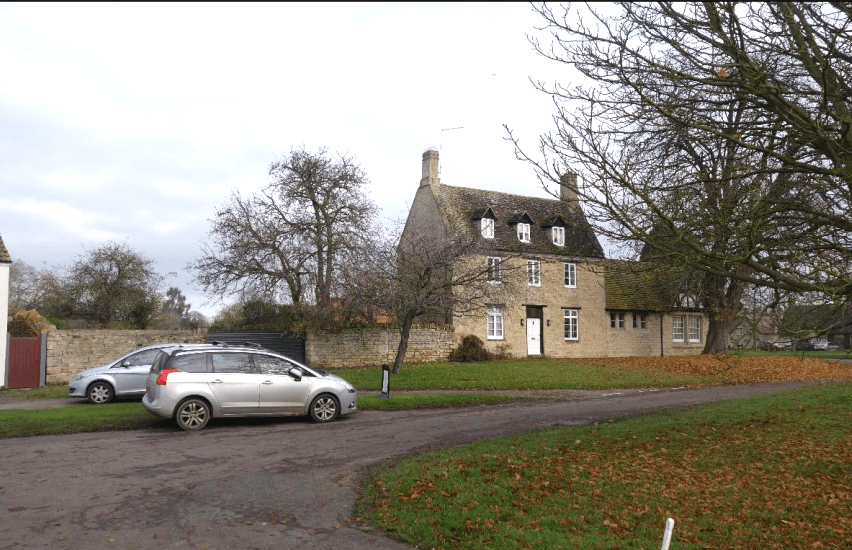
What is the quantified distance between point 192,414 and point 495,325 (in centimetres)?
2305

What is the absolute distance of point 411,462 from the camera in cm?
1035

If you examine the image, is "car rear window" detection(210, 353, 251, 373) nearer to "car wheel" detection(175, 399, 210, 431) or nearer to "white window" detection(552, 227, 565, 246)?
"car wheel" detection(175, 399, 210, 431)

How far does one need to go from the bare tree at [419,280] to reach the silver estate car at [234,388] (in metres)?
7.72

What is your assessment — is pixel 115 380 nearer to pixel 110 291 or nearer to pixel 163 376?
pixel 163 376

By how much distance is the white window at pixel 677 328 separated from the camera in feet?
140

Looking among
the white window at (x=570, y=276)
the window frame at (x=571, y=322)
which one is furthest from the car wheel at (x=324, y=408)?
the white window at (x=570, y=276)

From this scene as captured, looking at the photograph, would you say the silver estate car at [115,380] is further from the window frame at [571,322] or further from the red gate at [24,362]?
the window frame at [571,322]

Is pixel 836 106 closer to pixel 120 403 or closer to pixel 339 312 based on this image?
pixel 120 403

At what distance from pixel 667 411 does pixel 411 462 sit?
8475mm

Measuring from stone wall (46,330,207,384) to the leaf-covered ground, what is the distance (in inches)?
781

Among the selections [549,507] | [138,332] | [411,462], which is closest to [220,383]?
[411,462]

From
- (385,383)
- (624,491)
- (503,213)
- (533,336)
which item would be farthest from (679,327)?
(624,491)

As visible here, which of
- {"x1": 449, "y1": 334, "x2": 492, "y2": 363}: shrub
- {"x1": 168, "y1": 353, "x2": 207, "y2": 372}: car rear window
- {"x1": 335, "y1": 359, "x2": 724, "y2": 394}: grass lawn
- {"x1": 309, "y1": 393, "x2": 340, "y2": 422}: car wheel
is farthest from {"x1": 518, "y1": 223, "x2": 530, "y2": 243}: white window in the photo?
{"x1": 168, "y1": 353, "x2": 207, "y2": 372}: car rear window

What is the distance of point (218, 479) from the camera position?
9.59 metres
